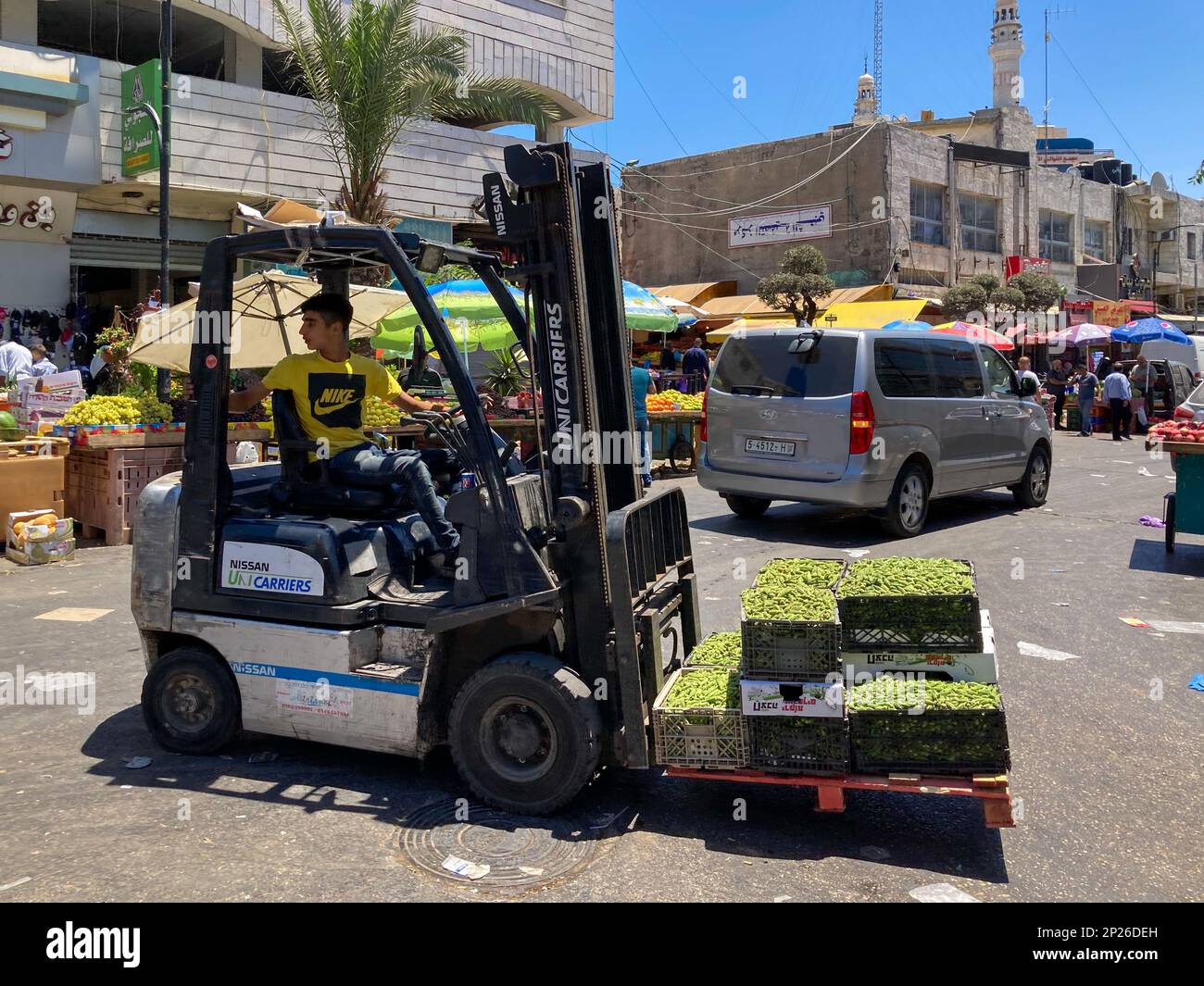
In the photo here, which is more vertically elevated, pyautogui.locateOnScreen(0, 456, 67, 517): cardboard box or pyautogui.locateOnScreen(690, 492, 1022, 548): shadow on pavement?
pyautogui.locateOnScreen(0, 456, 67, 517): cardboard box

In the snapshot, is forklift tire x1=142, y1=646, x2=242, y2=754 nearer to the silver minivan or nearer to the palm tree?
the silver minivan

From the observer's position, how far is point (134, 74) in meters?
17.8

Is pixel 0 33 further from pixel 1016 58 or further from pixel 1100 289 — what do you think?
pixel 1016 58

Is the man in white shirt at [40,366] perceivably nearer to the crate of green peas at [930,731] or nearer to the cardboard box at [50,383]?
the cardboard box at [50,383]

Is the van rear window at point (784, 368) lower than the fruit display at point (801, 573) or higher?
higher

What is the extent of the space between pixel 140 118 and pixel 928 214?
85.0 ft

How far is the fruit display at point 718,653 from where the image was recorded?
16.0 ft

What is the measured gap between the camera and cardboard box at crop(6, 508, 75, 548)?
10.1m

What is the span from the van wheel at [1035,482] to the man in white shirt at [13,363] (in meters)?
13.5

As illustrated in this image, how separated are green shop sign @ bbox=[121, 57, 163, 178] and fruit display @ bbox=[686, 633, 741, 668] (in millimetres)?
15451

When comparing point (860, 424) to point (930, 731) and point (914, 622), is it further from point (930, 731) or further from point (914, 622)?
point (930, 731)

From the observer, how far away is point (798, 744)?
4.12 m

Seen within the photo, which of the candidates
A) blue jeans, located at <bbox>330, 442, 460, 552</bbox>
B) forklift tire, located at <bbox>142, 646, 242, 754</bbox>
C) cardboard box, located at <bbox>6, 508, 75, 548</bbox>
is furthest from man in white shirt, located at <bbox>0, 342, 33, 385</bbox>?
blue jeans, located at <bbox>330, 442, 460, 552</bbox>

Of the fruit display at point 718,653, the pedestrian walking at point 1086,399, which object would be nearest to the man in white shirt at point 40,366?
the fruit display at point 718,653
